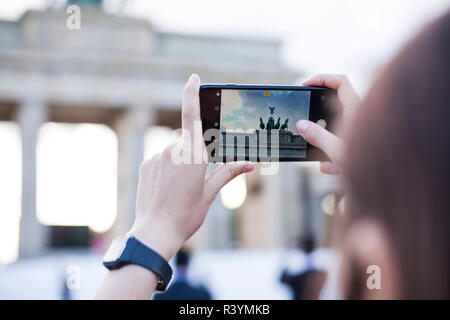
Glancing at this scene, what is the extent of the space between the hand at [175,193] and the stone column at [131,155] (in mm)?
31465

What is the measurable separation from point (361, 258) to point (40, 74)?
3309 centimetres

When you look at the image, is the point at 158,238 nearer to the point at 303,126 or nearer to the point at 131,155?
the point at 303,126

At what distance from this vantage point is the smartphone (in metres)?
2.29

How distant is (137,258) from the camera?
1.63 metres

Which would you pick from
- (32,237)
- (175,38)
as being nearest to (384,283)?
(32,237)

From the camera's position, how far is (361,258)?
117 centimetres

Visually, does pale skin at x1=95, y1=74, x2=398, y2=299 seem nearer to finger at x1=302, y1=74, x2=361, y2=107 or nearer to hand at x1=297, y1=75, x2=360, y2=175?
hand at x1=297, y1=75, x2=360, y2=175

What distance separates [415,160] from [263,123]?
1.24m

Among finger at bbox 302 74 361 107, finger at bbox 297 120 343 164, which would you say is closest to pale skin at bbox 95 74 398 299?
finger at bbox 297 120 343 164

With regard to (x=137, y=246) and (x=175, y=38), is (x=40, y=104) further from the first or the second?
(x=137, y=246)

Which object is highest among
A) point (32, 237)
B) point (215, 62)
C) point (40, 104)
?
point (215, 62)
